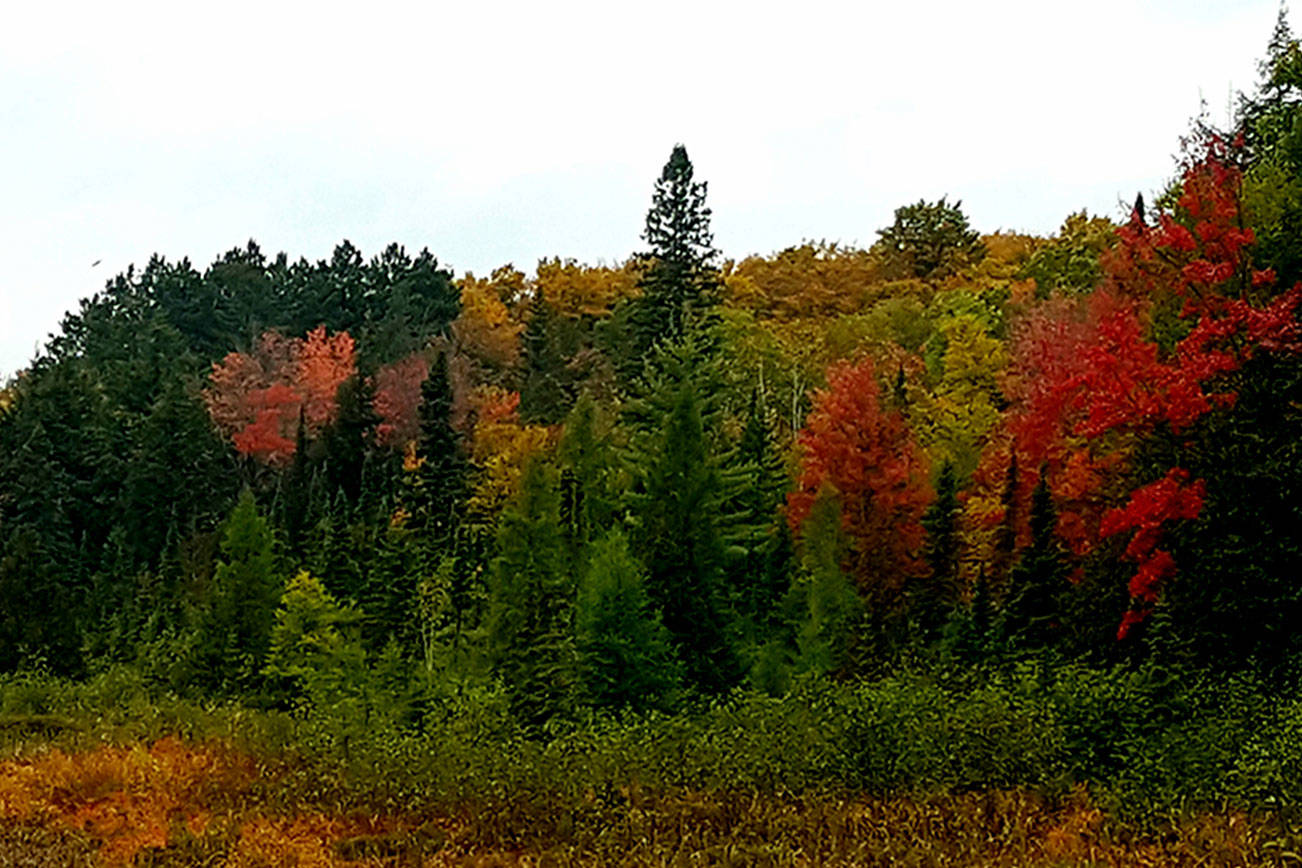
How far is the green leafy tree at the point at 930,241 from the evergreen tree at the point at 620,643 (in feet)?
157

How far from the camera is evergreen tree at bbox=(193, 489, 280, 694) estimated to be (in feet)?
111

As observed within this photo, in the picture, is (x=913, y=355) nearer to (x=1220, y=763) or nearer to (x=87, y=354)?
(x=1220, y=763)

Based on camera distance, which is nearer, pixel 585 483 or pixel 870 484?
pixel 870 484

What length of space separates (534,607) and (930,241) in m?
49.2

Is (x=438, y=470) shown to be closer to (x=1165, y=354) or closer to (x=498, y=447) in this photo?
(x=498, y=447)

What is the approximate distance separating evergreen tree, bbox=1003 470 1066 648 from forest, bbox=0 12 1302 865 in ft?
0.22

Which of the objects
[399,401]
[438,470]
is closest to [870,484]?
[438,470]

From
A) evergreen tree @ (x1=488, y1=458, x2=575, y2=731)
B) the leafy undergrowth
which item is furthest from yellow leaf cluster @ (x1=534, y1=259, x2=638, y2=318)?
the leafy undergrowth

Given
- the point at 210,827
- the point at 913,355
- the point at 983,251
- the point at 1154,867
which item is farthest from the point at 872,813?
the point at 983,251

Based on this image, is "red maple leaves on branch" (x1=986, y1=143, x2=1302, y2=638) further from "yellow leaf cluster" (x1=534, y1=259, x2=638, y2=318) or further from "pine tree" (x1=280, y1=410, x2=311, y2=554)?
"yellow leaf cluster" (x1=534, y1=259, x2=638, y2=318)

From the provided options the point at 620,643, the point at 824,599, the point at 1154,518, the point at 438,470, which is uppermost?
the point at 438,470

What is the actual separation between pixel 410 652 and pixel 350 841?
2184cm

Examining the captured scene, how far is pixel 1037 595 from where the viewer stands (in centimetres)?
2662

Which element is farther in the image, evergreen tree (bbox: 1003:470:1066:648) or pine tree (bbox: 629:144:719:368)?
pine tree (bbox: 629:144:719:368)
